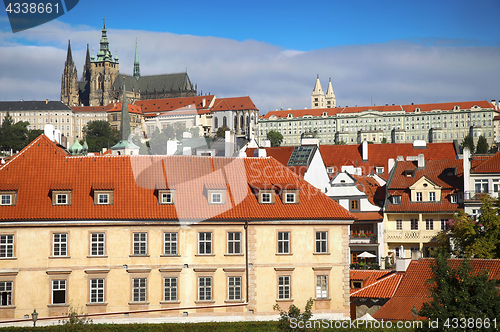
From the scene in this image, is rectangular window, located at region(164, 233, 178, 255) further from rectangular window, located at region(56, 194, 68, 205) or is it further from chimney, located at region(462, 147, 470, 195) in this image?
chimney, located at region(462, 147, 470, 195)

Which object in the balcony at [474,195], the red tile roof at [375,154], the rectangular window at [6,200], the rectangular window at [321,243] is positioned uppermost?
the red tile roof at [375,154]

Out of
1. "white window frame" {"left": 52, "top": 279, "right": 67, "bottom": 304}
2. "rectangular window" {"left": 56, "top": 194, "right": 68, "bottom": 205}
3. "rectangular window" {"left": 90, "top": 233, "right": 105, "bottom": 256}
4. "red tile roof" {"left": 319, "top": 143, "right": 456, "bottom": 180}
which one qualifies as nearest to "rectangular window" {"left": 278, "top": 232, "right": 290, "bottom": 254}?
"rectangular window" {"left": 90, "top": 233, "right": 105, "bottom": 256}

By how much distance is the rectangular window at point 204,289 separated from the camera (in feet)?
133

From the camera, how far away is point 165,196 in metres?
41.9

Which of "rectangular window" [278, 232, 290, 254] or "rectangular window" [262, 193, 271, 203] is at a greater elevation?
"rectangular window" [262, 193, 271, 203]

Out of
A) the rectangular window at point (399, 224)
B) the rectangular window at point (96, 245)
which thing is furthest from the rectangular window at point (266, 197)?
the rectangular window at point (399, 224)

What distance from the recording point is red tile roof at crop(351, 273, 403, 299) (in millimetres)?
39469

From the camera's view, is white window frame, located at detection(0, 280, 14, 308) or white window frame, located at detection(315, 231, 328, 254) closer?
white window frame, located at detection(0, 280, 14, 308)

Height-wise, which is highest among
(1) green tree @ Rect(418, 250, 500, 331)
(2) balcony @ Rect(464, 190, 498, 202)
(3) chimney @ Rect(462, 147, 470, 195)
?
(3) chimney @ Rect(462, 147, 470, 195)

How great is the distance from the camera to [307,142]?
73125mm

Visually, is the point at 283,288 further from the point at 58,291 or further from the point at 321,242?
the point at 58,291

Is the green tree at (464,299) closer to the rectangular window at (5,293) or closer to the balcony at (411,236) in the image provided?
the rectangular window at (5,293)

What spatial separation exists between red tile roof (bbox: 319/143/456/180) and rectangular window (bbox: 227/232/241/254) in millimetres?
41867

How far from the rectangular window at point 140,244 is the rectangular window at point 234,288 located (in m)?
5.36
